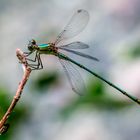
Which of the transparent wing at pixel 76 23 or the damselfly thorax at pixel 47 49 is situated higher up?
the transparent wing at pixel 76 23

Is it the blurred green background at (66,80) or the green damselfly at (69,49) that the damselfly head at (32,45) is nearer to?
the green damselfly at (69,49)

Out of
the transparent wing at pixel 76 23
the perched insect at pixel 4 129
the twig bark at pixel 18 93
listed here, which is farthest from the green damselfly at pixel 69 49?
the perched insect at pixel 4 129

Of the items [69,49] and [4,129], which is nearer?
[4,129]

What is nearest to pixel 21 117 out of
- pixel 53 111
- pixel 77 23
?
pixel 53 111

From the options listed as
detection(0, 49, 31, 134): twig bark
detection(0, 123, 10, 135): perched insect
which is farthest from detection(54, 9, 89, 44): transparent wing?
detection(0, 123, 10, 135): perched insect

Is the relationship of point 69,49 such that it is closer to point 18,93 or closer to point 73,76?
point 73,76

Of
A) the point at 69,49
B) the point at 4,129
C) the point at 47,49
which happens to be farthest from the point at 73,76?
the point at 4,129

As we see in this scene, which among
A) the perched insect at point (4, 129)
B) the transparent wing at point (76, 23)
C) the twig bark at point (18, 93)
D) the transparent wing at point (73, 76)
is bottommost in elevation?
the perched insect at point (4, 129)

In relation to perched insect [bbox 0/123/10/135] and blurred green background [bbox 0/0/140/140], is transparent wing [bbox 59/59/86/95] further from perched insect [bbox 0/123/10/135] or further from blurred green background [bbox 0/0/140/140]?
perched insect [bbox 0/123/10/135]

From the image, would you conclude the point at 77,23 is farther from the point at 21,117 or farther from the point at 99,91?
the point at 21,117
